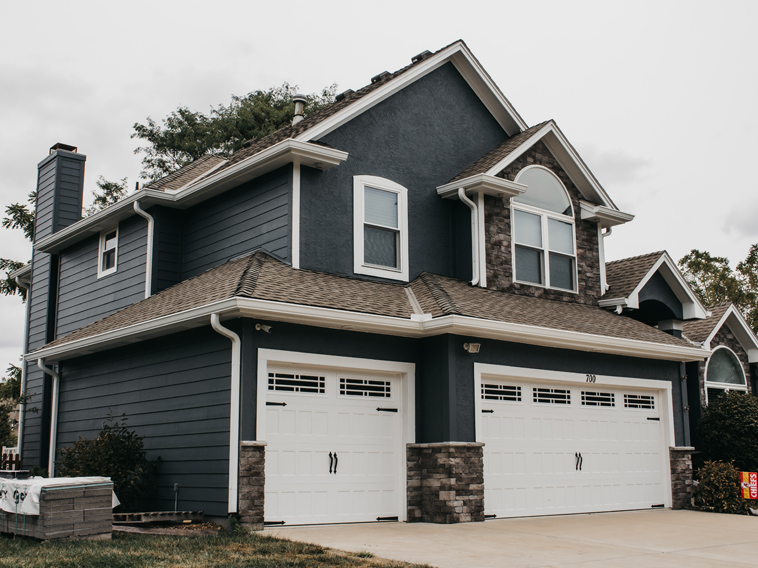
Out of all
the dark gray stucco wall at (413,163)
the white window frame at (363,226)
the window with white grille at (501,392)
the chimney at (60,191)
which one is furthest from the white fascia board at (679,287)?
the chimney at (60,191)

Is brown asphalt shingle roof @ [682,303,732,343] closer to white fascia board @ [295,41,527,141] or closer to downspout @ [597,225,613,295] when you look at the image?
downspout @ [597,225,613,295]

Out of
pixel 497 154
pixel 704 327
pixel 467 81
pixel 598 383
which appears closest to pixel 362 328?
pixel 598 383

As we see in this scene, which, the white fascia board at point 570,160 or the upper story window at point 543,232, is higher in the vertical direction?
the white fascia board at point 570,160

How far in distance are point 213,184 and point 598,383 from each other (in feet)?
24.2

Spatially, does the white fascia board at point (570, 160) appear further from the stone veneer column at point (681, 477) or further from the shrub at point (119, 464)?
the shrub at point (119, 464)

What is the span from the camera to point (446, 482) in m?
11.2

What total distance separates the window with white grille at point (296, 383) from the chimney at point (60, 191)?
9447mm

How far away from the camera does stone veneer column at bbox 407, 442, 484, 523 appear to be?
11.1 m

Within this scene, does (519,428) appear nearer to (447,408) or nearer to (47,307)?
(447,408)

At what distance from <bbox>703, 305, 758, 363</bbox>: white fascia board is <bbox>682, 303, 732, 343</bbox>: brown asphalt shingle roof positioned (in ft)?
0.28

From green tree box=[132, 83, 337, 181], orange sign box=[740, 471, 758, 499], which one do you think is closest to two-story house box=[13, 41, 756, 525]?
orange sign box=[740, 471, 758, 499]

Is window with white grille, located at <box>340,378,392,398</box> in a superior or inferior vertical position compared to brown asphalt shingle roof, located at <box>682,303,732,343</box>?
inferior

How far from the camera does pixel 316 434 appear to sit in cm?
1089

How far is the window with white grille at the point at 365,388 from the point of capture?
11.4m
